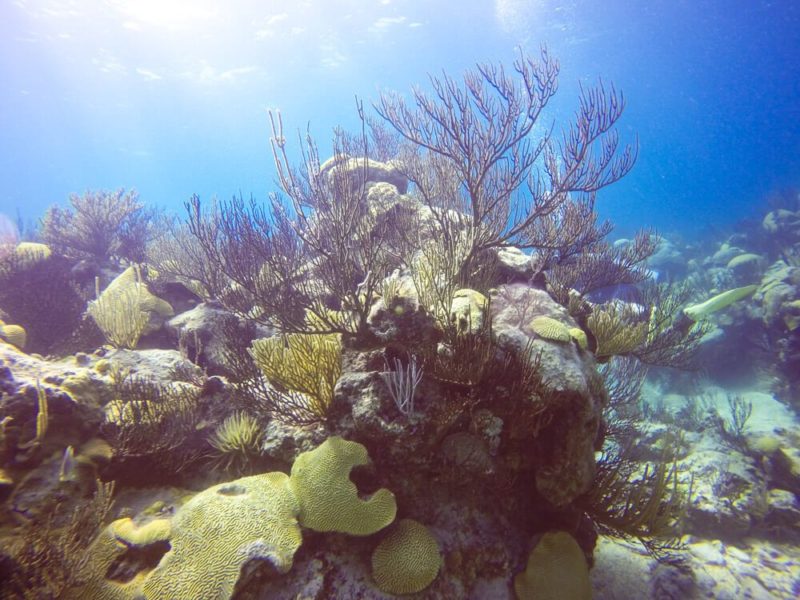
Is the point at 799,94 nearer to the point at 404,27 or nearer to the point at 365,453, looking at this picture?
the point at 404,27

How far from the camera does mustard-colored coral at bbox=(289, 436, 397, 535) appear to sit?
2.68 m

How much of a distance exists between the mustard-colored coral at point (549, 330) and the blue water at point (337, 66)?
48.6 feet

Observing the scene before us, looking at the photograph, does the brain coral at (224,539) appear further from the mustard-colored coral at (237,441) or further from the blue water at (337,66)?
the blue water at (337,66)

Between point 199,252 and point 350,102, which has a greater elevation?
point 350,102

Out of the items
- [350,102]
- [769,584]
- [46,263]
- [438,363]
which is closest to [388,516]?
[438,363]

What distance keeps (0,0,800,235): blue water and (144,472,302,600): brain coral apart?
14611 mm

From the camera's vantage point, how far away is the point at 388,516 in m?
2.77

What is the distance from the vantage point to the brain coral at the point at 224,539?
2.30 metres

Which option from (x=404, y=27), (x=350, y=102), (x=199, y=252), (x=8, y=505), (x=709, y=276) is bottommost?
(x=8, y=505)

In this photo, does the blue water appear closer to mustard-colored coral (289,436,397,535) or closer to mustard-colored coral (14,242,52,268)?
mustard-colored coral (14,242,52,268)

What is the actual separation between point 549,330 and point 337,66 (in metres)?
48.7

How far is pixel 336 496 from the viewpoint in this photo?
8.98ft

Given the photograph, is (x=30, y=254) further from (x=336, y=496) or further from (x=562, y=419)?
(x=562, y=419)

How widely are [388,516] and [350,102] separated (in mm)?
68205
